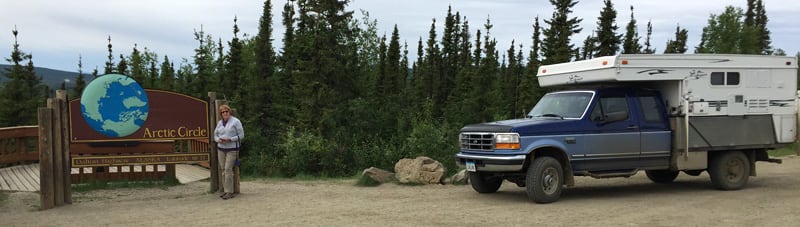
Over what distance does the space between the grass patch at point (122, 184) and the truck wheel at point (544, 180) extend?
7.47 m

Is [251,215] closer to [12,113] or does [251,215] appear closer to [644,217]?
[644,217]

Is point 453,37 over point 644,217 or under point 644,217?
over

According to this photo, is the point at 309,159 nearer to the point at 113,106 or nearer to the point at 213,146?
the point at 213,146

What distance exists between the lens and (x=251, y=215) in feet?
31.3

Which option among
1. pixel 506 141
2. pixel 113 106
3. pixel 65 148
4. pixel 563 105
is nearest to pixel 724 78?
pixel 563 105

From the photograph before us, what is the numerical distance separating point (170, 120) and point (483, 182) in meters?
5.87

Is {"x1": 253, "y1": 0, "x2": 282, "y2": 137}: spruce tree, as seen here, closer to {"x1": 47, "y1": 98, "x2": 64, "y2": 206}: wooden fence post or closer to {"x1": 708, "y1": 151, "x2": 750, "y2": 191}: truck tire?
{"x1": 47, "y1": 98, "x2": 64, "y2": 206}: wooden fence post

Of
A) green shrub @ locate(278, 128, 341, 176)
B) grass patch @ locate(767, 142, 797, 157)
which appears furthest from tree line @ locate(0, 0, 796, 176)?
grass patch @ locate(767, 142, 797, 157)

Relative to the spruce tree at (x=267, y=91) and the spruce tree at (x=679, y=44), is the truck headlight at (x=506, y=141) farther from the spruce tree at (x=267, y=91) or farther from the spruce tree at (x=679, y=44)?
the spruce tree at (x=679, y=44)

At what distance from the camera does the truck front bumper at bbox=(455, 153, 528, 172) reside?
33.6ft

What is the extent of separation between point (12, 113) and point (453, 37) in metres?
49.5

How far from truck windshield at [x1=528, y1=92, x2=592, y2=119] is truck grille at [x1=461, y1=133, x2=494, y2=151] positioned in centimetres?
142

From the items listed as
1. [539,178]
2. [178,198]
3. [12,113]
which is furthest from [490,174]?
[12,113]

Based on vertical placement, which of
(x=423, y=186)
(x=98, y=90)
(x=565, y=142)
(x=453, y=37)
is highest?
(x=453, y=37)
